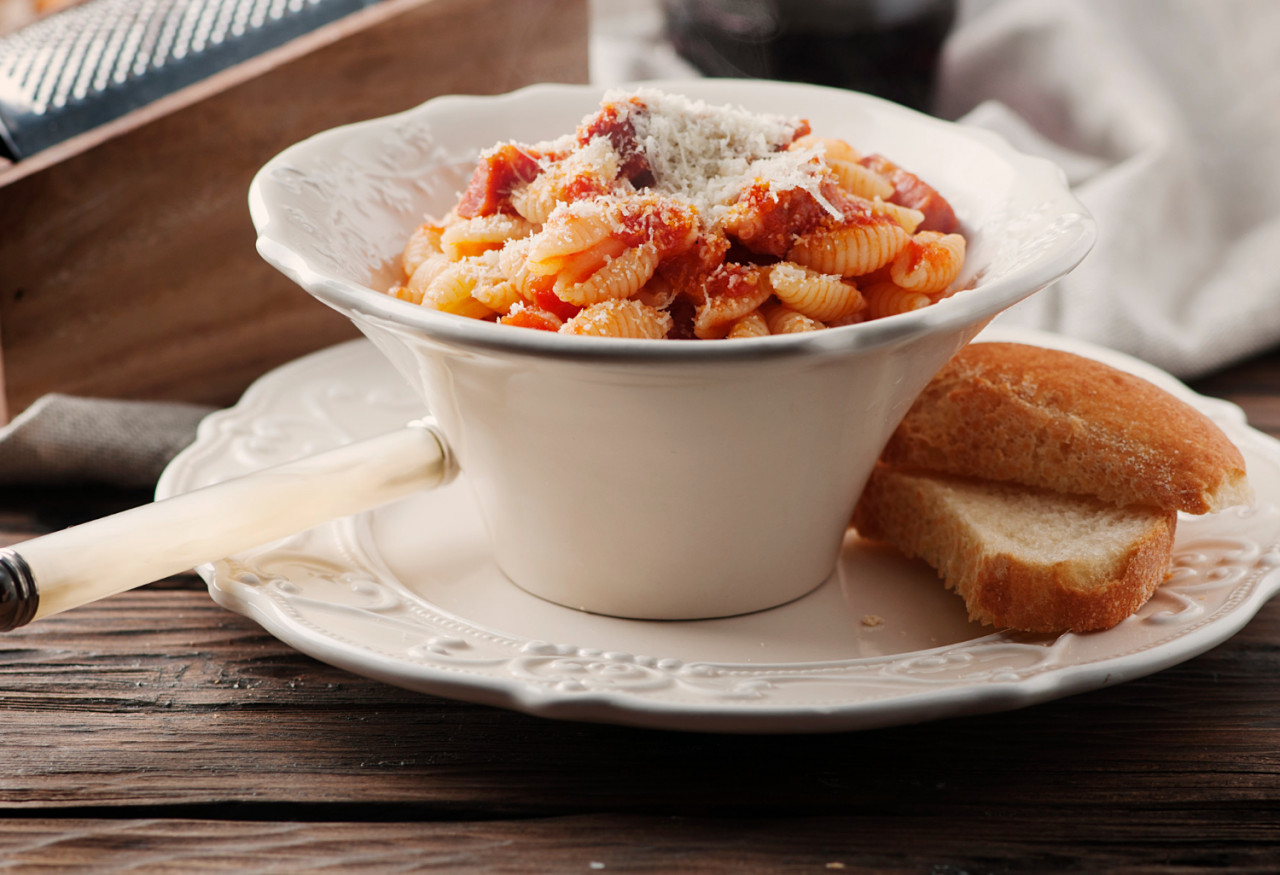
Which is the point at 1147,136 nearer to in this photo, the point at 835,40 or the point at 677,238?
the point at 835,40

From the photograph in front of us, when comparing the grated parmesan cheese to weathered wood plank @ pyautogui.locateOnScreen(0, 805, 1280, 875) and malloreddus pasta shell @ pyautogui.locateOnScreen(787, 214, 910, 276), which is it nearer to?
malloreddus pasta shell @ pyautogui.locateOnScreen(787, 214, 910, 276)

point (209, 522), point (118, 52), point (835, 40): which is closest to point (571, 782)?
point (209, 522)

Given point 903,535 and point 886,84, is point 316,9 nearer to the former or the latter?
point 886,84

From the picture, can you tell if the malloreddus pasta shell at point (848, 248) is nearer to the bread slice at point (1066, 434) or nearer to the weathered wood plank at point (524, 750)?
the bread slice at point (1066, 434)

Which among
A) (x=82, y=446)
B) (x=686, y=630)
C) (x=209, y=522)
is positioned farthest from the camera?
(x=82, y=446)

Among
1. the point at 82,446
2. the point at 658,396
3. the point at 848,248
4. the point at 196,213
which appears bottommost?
the point at 82,446

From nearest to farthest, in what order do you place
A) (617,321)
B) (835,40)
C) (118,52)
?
(617,321) < (118,52) < (835,40)

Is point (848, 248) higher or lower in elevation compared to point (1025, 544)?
higher
